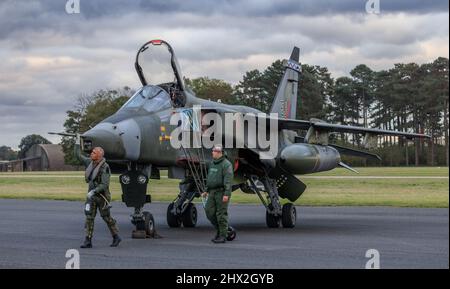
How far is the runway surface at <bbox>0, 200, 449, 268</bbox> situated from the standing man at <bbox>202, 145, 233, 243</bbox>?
0.39 meters

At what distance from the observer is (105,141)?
13.6 m

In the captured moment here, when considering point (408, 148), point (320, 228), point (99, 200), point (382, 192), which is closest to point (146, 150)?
point (99, 200)

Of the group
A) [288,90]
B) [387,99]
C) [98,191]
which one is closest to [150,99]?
[98,191]

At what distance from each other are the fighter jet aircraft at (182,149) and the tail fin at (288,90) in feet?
5.77

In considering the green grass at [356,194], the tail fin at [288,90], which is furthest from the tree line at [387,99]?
the tail fin at [288,90]

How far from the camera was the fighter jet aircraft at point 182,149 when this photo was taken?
47.4ft

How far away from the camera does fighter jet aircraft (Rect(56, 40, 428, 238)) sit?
14.4 metres

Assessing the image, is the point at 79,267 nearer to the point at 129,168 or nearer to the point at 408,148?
the point at 129,168

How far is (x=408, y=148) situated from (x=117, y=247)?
86069 mm

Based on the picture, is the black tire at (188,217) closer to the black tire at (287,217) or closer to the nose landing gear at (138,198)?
the black tire at (287,217)

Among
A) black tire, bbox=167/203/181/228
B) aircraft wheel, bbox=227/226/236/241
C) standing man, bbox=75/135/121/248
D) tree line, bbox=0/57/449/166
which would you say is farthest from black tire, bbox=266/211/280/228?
tree line, bbox=0/57/449/166

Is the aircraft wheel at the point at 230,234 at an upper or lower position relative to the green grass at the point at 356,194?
lower

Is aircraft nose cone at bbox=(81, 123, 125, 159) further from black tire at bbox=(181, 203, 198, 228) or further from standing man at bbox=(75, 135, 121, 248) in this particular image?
black tire at bbox=(181, 203, 198, 228)
